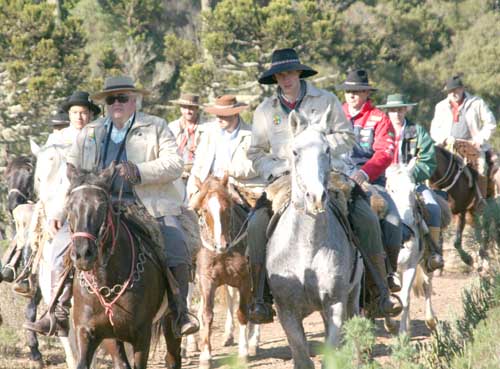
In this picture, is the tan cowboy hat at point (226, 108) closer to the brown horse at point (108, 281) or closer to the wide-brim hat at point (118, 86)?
the wide-brim hat at point (118, 86)

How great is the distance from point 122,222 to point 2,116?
2210 centimetres

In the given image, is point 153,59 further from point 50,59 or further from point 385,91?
point 50,59

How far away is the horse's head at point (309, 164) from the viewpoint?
805cm

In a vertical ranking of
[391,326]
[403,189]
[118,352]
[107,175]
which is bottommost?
[118,352]

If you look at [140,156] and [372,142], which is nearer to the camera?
[140,156]

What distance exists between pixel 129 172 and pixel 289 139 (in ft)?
5.12

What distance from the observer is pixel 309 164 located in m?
8.13

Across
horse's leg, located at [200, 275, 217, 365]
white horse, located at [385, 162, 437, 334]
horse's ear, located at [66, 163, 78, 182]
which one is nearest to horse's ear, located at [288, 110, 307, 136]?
horse's ear, located at [66, 163, 78, 182]

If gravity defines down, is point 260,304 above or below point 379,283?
below

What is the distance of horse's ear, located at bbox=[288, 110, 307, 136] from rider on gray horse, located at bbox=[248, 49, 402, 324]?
0.72m

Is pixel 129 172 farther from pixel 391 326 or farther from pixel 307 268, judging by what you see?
pixel 391 326

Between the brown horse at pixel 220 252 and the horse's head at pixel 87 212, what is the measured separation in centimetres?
421

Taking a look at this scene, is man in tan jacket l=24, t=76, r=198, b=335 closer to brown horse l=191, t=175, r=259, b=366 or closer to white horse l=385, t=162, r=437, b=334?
brown horse l=191, t=175, r=259, b=366

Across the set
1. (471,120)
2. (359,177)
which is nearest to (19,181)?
(359,177)
